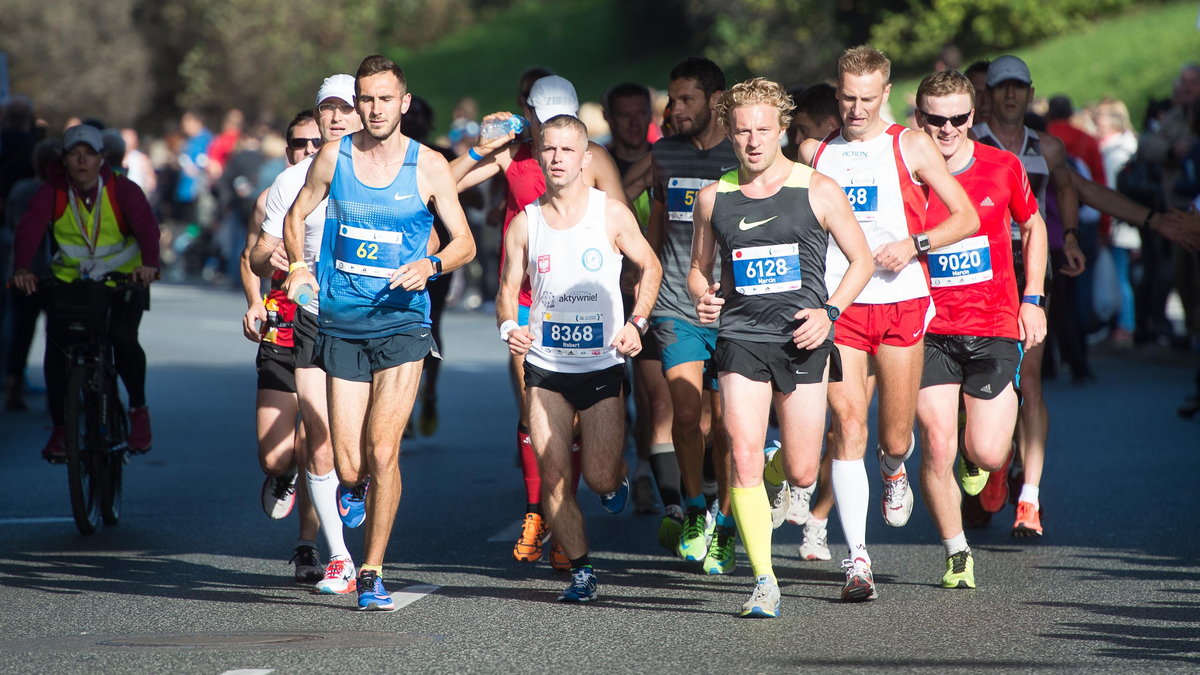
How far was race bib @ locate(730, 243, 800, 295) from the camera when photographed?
7352 mm

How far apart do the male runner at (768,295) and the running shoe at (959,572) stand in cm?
92

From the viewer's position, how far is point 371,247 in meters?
7.47

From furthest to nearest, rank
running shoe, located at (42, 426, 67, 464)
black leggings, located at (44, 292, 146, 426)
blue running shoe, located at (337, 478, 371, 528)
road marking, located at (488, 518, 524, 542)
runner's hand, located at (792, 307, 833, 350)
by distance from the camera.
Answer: black leggings, located at (44, 292, 146, 426)
running shoe, located at (42, 426, 67, 464)
road marking, located at (488, 518, 524, 542)
blue running shoe, located at (337, 478, 371, 528)
runner's hand, located at (792, 307, 833, 350)

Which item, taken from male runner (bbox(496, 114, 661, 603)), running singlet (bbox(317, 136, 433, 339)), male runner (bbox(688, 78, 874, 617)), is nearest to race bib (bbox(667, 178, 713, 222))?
male runner (bbox(496, 114, 661, 603))

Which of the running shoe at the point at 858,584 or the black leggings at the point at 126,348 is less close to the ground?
the black leggings at the point at 126,348

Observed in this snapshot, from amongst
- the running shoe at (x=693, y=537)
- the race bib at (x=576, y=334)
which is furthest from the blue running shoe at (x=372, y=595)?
the running shoe at (x=693, y=537)

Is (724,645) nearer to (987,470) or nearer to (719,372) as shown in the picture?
(719,372)

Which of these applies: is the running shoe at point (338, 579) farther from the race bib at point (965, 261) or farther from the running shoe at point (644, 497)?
the race bib at point (965, 261)

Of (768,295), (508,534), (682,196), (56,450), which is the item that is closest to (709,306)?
(768,295)

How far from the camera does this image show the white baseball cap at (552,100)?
349 inches

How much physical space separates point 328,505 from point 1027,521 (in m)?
3.50

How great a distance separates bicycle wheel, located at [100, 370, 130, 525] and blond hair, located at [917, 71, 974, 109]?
4.68 metres

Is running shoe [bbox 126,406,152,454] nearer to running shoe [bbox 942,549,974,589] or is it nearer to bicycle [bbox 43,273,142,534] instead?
bicycle [bbox 43,273,142,534]

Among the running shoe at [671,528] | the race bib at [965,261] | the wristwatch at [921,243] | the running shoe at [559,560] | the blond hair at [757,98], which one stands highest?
the blond hair at [757,98]
